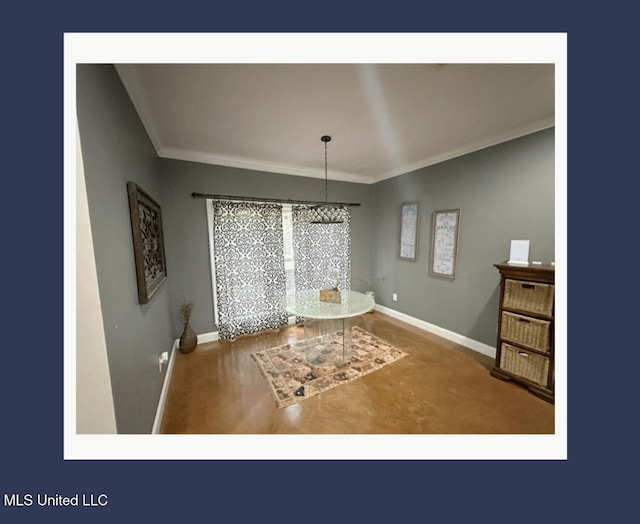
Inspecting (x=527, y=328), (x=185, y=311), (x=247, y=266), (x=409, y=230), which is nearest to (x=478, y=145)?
(x=409, y=230)

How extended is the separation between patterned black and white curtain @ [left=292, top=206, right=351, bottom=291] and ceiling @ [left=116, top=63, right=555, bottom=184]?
875mm

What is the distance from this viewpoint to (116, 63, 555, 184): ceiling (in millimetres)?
→ 1359

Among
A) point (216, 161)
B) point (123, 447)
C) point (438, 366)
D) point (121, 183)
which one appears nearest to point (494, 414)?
point (438, 366)

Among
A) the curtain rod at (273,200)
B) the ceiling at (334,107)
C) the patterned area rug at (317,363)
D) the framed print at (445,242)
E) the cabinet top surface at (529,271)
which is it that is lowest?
the patterned area rug at (317,363)

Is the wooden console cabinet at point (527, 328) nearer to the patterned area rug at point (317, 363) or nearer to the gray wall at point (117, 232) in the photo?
the patterned area rug at point (317, 363)

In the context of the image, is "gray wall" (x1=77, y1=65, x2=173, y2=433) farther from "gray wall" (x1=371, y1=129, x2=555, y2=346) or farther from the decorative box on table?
"gray wall" (x1=371, y1=129, x2=555, y2=346)

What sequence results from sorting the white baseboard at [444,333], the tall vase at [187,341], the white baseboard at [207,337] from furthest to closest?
the white baseboard at [207,337] < the tall vase at [187,341] < the white baseboard at [444,333]

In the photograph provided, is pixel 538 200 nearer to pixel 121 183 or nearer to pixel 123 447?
pixel 121 183

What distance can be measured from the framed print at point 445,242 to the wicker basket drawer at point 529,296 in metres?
0.81

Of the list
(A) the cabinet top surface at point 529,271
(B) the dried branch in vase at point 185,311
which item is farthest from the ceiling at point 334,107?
(B) the dried branch in vase at point 185,311

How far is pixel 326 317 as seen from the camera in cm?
194

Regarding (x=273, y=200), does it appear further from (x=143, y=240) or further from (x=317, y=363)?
(x=317, y=363)

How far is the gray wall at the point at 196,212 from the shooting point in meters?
2.55

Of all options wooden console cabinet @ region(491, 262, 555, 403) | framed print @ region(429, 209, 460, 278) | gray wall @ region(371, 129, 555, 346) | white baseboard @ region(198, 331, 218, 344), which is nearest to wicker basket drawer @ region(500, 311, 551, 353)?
wooden console cabinet @ region(491, 262, 555, 403)
